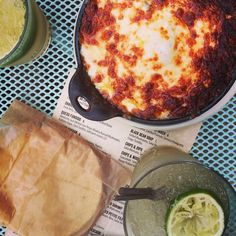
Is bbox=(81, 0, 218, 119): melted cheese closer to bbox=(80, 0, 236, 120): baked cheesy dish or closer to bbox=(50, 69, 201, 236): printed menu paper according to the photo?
bbox=(80, 0, 236, 120): baked cheesy dish

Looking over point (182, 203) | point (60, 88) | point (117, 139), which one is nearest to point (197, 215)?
point (182, 203)

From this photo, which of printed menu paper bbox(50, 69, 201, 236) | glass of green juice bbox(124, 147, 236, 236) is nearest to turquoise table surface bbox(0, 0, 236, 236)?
printed menu paper bbox(50, 69, 201, 236)

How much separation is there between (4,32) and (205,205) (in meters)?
0.52

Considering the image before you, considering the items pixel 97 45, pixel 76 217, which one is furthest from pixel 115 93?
pixel 76 217

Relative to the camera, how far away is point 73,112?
1.16 m

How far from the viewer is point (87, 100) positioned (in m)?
0.96

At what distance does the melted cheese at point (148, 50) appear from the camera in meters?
0.90

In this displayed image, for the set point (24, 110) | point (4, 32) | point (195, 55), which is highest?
point (195, 55)

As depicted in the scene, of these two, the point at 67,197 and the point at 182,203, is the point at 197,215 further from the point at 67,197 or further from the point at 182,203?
the point at 67,197

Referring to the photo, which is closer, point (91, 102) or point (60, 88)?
point (91, 102)

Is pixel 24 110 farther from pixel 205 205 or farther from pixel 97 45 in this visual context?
pixel 205 205

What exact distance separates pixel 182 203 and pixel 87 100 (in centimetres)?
26

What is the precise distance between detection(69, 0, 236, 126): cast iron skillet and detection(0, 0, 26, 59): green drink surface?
0.14m

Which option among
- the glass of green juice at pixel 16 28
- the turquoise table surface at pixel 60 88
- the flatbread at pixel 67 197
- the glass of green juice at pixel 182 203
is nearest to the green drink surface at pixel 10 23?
the glass of green juice at pixel 16 28
